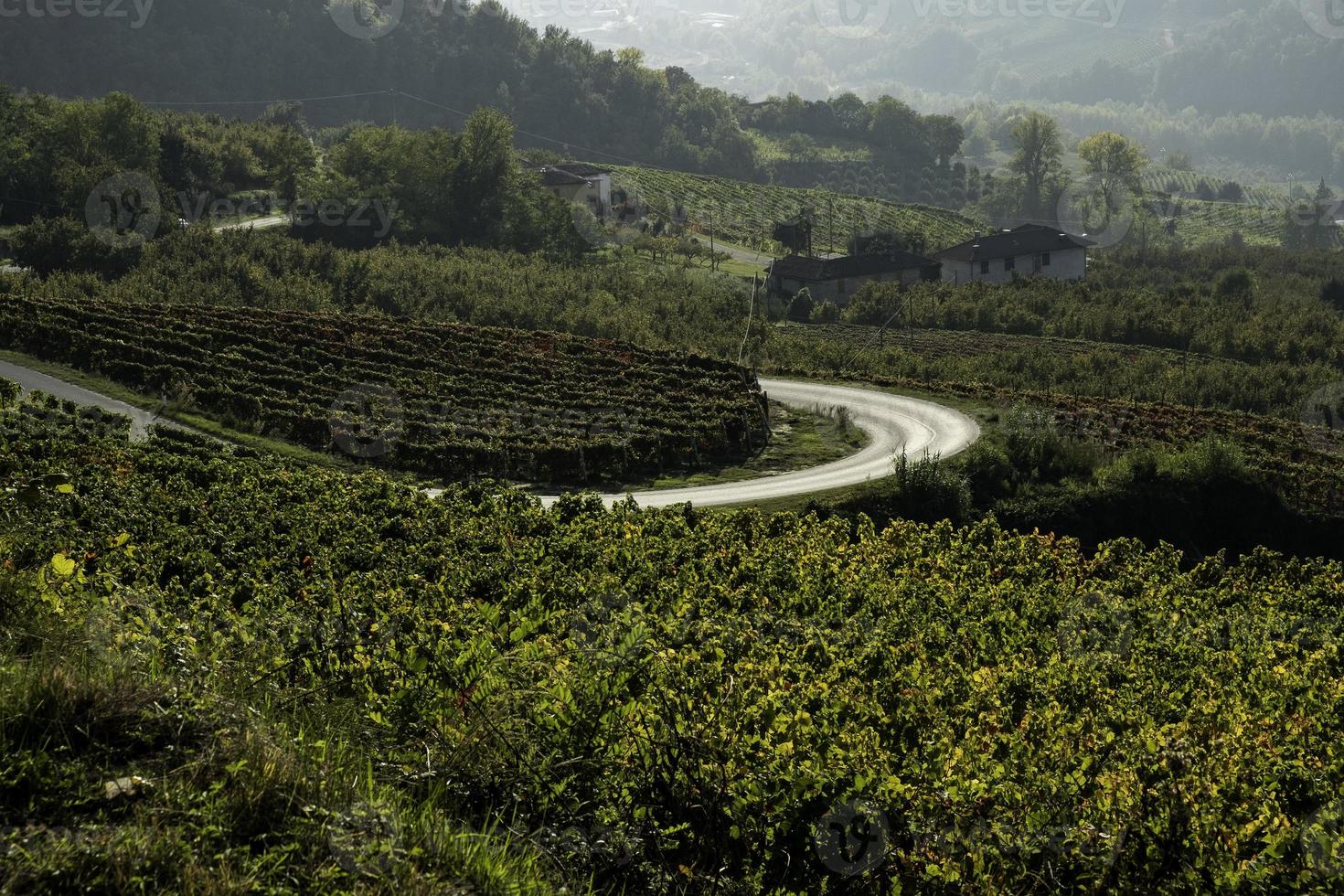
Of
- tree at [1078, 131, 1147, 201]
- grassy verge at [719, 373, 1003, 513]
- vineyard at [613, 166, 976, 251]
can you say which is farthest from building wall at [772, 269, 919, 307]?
tree at [1078, 131, 1147, 201]

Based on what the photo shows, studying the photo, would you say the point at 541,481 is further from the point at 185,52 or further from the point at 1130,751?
the point at 185,52

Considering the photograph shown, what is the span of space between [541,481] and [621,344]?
1647 cm

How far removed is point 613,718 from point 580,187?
103 m

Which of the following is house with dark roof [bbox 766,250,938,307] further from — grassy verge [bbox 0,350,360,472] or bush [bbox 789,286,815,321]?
grassy verge [bbox 0,350,360,472]

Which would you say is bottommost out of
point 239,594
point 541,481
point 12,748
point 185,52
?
point 541,481

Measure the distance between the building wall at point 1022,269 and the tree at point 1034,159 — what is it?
8160 cm

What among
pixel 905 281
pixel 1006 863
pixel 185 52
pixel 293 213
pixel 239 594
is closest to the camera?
pixel 1006 863

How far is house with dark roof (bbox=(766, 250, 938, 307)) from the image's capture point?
86.8m

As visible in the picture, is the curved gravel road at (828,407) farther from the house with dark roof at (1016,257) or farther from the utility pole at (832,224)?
the utility pole at (832,224)

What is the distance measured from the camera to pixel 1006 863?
933cm

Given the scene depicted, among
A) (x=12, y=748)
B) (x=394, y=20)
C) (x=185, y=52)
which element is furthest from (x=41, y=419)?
(x=394, y=20)

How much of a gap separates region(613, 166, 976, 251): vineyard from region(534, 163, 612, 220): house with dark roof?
7556 mm

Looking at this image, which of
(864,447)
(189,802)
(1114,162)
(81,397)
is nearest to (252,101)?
(1114,162)

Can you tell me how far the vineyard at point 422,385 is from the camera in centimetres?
3534
